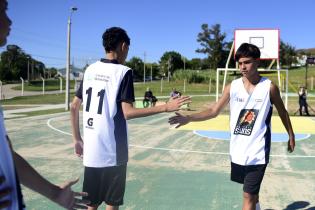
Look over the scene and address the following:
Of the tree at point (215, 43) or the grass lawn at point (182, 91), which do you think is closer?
the grass lawn at point (182, 91)

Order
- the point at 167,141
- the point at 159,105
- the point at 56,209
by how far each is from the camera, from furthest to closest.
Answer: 1. the point at 167,141
2. the point at 56,209
3. the point at 159,105

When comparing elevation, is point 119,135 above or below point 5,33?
below

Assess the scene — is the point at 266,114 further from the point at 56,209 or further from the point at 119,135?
the point at 56,209

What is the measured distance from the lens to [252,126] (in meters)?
4.07

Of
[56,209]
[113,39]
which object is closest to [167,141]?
[56,209]

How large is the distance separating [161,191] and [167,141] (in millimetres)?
4947

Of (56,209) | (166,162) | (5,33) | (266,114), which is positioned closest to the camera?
(5,33)

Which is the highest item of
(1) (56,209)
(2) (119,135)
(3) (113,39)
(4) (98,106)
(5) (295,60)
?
(5) (295,60)

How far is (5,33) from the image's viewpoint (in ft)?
5.65

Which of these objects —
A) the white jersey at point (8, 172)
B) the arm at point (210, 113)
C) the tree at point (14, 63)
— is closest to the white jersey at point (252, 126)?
the arm at point (210, 113)

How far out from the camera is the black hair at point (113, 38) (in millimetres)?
3455

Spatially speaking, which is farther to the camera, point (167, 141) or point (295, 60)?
point (295, 60)

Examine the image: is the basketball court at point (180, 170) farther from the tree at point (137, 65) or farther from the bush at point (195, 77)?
the tree at point (137, 65)

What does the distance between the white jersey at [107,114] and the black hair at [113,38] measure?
0.45 ft
